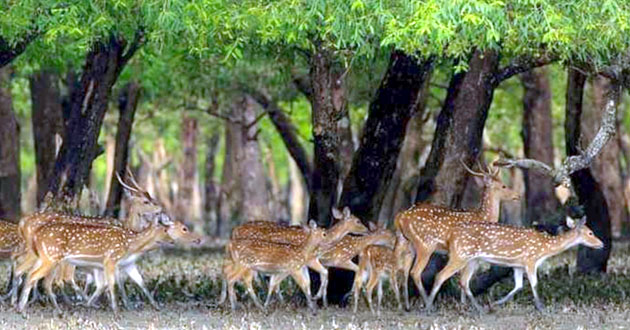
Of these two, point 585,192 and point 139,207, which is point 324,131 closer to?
point 139,207

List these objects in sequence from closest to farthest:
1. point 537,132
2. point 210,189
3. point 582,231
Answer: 1. point 582,231
2. point 537,132
3. point 210,189

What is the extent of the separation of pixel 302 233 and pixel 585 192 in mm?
4853

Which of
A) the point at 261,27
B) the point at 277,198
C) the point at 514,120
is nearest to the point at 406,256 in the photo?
the point at 261,27

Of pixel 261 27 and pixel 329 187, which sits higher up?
pixel 261 27

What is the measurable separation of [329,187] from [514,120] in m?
23.5

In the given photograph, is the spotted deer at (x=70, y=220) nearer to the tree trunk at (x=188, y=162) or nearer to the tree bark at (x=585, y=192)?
the tree bark at (x=585, y=192)

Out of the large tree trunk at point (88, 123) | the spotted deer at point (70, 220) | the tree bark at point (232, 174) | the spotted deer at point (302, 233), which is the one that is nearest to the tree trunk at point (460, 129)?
the spotted deer at point (302, 233)

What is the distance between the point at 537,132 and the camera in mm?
27219

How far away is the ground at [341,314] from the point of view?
1338cm

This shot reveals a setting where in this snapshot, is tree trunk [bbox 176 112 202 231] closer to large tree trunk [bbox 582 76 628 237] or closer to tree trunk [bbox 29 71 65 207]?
large tree trunk [bbox 582 76 628 237]

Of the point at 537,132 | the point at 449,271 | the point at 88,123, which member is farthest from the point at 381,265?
the point at 537,132

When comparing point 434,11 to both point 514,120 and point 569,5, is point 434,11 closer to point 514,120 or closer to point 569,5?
point 569,5

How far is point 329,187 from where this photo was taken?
16.5 metres

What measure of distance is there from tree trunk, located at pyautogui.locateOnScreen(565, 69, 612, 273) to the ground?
917mm
